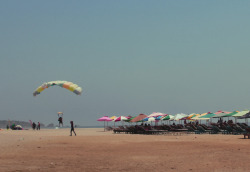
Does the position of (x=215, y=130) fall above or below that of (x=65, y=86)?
below

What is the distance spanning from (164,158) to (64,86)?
49.2 feet

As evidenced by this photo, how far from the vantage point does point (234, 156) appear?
15023 millimetres

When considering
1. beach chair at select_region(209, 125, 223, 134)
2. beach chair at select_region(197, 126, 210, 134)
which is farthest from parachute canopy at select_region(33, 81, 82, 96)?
beach chair at select_region(197, 126, 210, 134)

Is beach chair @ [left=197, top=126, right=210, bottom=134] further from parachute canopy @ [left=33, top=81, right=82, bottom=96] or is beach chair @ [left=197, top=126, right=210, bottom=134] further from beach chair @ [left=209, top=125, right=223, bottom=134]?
parachute canopy @ [left=33, top=81, right=82, bottom=96]

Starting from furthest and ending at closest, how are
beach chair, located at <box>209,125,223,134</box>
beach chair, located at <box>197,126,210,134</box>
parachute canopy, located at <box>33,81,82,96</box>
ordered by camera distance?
beach chair, located at <box>197,126,210,134</box> < beach chair, located at <box>209,125,223,134</box> < parachute canopy, located at <box>33,81,82,96</box>

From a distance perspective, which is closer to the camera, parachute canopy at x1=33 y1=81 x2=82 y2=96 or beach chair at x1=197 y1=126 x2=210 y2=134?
parachute canopy at x1=33 y1=81 x2=82 y2=96

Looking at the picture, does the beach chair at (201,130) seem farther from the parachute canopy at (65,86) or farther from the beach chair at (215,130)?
the parachute canopy at (65,86)

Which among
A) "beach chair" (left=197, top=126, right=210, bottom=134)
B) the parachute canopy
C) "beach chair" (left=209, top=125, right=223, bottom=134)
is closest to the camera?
the parachute canopy

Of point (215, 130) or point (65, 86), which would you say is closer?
point (65, 86)

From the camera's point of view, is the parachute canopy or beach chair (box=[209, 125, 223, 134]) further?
beach chair (box=[209, 125, 223, 134])

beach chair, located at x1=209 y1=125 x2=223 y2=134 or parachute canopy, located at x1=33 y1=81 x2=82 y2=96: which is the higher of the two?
parachute canopy, located at x1=33 y1=81 x2=82 y2=96

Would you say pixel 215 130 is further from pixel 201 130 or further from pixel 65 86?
pixel 65 86

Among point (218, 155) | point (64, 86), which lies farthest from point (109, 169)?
point (64, 86)

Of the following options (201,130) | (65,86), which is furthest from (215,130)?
(65,86)
